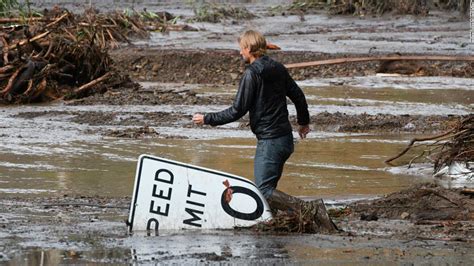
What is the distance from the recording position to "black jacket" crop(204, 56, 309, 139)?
374 inches

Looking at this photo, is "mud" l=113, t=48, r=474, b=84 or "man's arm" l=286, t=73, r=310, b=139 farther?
"mud" l=113, t=48, r=474, b=84

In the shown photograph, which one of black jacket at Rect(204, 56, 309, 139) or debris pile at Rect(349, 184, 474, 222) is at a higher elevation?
black jacket at Rect(204, 56, 309, 139)

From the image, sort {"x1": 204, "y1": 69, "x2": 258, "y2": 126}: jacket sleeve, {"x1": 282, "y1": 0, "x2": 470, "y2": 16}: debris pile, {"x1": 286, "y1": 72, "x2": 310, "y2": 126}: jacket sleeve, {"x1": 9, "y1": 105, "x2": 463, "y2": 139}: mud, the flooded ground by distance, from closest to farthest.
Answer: the flooded ground
{"x1": 204, "y1": 69, "x2": 258, "y2": 126}: jacket sleeve
{"x1": 286, "y1": 72, "x2": 310, "y2": 126}: jacket sleeve
{"x1": 9, "y1": 105, "x2": 463, "y2": 139}: mud
{"x1": 282, "y1": 0, "x2": 470, "y2": 16}: debris pile

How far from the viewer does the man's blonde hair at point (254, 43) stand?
375 inches

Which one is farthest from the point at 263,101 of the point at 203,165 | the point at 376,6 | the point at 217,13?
the point at 376,6

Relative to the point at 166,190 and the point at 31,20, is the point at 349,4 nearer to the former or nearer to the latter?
the point at 31,20

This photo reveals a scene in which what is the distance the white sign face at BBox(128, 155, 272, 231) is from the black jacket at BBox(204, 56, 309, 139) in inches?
18.5

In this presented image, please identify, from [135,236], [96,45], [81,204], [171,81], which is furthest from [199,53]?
[135,236]

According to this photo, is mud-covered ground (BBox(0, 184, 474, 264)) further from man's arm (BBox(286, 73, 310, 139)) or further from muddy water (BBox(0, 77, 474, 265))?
man's arm (BBox(286, 73, 310, 139))

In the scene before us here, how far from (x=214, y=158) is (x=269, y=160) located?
4.29 metres

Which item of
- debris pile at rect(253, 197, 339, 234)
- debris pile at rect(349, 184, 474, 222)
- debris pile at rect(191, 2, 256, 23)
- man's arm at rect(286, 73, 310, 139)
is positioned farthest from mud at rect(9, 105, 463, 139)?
debris pile at rect(191, 2, 256, 23)

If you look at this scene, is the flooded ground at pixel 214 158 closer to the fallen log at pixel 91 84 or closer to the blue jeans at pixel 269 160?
the fallen log at pixel 91 84

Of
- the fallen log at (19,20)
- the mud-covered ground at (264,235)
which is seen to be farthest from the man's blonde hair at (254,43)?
the fallen log at (19,20)

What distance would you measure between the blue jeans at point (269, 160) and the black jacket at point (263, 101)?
0.06 metres
